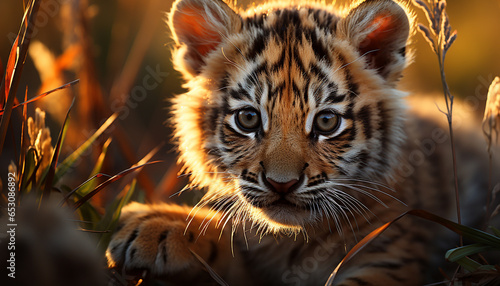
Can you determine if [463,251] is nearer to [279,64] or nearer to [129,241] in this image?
[279,64]

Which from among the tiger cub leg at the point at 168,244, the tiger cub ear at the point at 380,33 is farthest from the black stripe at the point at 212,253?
the tiger cub ear at the point at 380,33

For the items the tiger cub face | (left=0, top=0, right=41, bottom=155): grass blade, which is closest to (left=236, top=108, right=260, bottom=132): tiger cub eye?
the tiger cub face

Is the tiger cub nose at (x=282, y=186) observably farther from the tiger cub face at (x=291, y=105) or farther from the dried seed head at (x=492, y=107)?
the dried seed head at (x=492, y=107)

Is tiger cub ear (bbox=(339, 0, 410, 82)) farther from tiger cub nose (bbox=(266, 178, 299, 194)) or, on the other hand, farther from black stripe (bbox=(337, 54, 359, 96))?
tiger cub nose (bbox=(266, 178, 299, 194))

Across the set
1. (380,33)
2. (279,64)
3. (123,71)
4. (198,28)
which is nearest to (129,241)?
(279,64)

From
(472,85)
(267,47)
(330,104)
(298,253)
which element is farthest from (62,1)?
(472,85)

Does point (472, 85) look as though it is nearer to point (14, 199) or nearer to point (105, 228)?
point (105, 228)

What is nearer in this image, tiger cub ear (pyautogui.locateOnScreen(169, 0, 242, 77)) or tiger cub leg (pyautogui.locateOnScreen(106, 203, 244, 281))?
tiger cub leg (pyautogui.locateOnScreen(106, 203, 244, 281))
